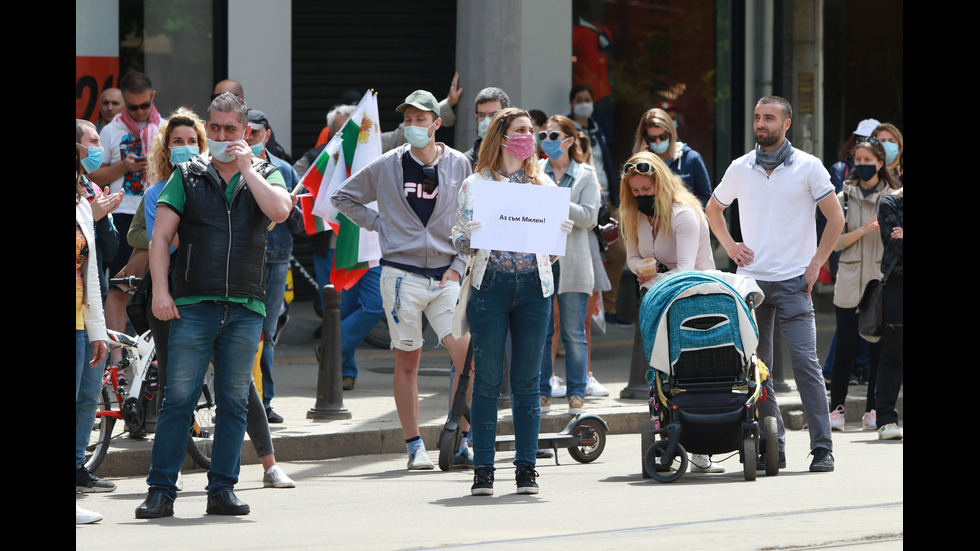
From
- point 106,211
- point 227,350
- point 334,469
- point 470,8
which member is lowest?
point 334,469

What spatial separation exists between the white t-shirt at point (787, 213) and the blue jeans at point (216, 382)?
3.05 metres

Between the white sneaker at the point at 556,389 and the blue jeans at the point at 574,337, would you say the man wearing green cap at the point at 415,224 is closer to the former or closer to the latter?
the blue jeans at the point at 574,337

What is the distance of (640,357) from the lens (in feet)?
36.0

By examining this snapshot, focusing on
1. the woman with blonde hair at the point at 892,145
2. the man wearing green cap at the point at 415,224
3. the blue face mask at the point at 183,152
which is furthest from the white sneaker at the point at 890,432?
the blue face mask at the point at 183,152

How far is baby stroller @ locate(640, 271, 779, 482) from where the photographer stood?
25.9ft

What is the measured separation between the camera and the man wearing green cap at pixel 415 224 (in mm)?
8492

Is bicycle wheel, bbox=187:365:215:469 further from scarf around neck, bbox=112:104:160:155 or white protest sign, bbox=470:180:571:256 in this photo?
scarf around neck, bbox=112:104:160:155

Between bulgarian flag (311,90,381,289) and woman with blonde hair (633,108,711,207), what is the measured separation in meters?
1.98

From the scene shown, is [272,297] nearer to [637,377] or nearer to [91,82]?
[637,377]

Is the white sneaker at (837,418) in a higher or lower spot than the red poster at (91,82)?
lower
